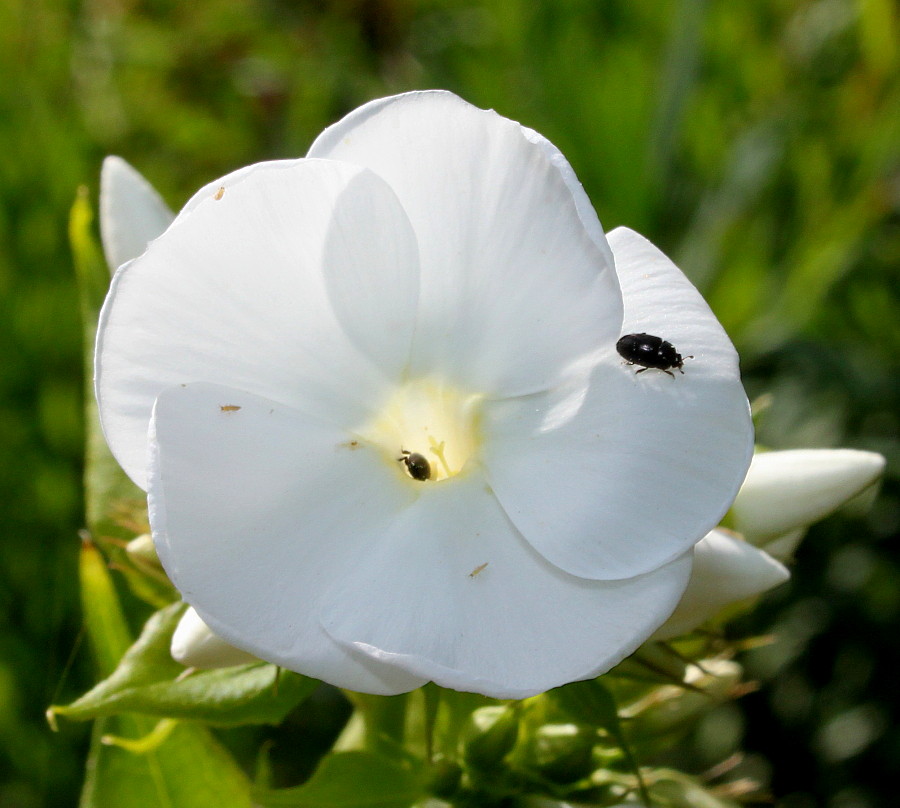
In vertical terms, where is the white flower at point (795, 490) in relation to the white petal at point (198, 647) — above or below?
above

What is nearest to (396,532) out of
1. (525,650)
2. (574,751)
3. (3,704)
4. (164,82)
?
(525,650)

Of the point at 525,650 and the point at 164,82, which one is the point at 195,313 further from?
the point at 164,82

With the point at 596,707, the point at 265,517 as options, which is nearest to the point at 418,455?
the point at 265,517

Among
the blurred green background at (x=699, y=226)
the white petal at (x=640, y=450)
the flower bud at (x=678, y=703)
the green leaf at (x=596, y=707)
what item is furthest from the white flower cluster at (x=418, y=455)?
the blurred green background at (x=699, y=226)

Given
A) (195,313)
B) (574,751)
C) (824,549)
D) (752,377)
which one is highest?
(195,313)

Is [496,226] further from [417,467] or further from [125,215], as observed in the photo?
[125,215]

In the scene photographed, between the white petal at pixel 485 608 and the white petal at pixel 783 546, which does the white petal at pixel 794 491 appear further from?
the white petal at pixel 485 608
